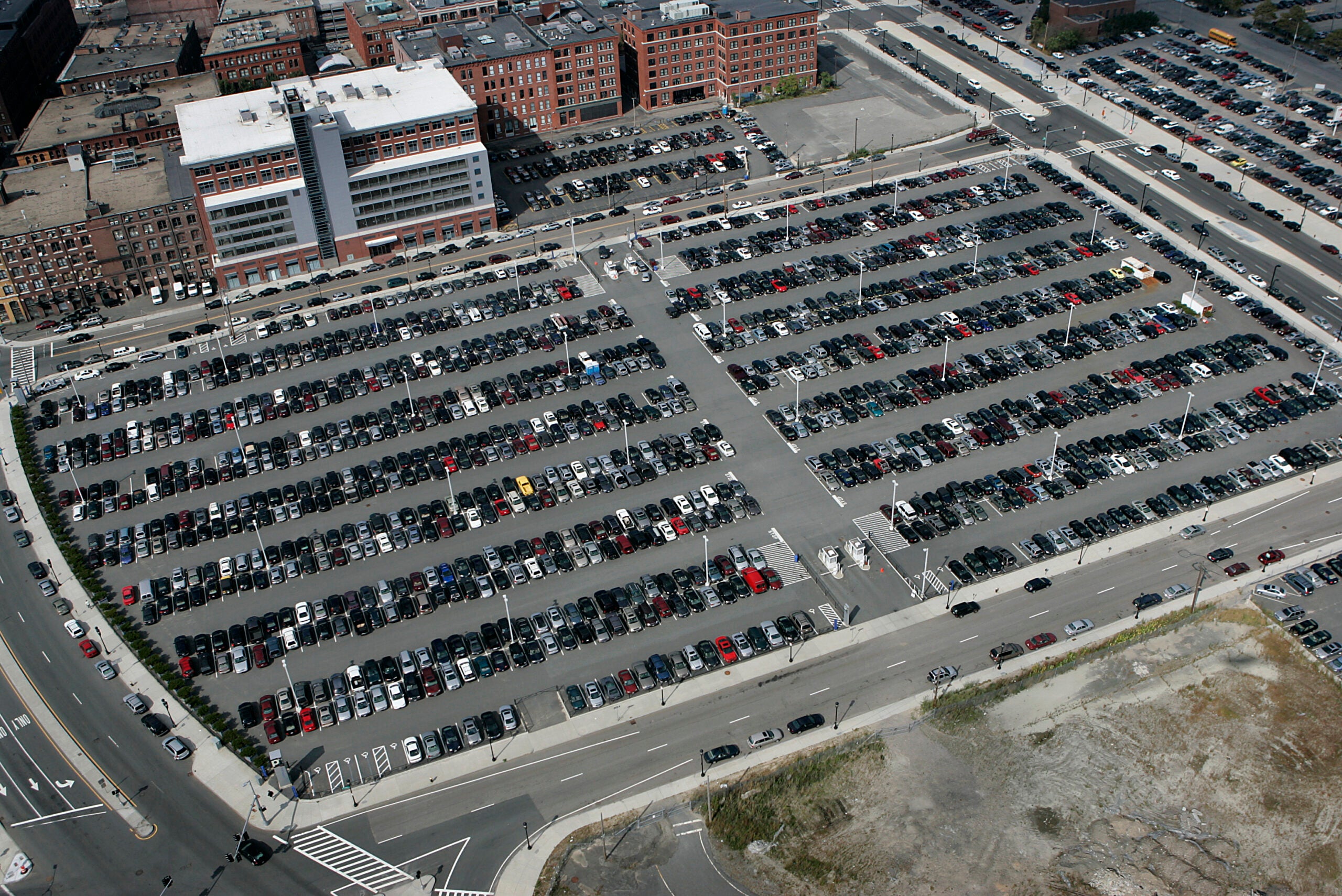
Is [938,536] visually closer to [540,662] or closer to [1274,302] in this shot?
[540,662]

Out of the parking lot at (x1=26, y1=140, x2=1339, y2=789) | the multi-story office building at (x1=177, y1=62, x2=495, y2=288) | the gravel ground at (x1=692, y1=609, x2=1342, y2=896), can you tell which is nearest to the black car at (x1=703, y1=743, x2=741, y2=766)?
the gravel ground at (x1=692, y1=609, x2=1342, y2=896)

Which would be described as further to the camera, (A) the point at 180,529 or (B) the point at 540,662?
(A) the point at 180,529

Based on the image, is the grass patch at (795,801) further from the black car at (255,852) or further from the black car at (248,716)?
the black car at (248,716)

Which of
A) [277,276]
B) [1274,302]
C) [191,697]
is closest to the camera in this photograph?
[191,697]

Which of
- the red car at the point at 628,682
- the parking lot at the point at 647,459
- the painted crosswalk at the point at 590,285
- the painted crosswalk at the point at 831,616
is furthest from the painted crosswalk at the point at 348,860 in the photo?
the painted crosswalk at the point at 590,285

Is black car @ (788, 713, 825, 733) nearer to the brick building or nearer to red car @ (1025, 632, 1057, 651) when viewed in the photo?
red car @ (1025, 632, 1057, 651)

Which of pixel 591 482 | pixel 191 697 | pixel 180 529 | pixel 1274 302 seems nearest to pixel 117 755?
pixel 191 697

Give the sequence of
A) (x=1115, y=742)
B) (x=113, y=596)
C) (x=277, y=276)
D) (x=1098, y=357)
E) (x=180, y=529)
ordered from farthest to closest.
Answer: (x=277, y=276)
(x=1098, y=357)
(x=180, y=529)
(x=113, y=596)
(x=1115, y=742)
